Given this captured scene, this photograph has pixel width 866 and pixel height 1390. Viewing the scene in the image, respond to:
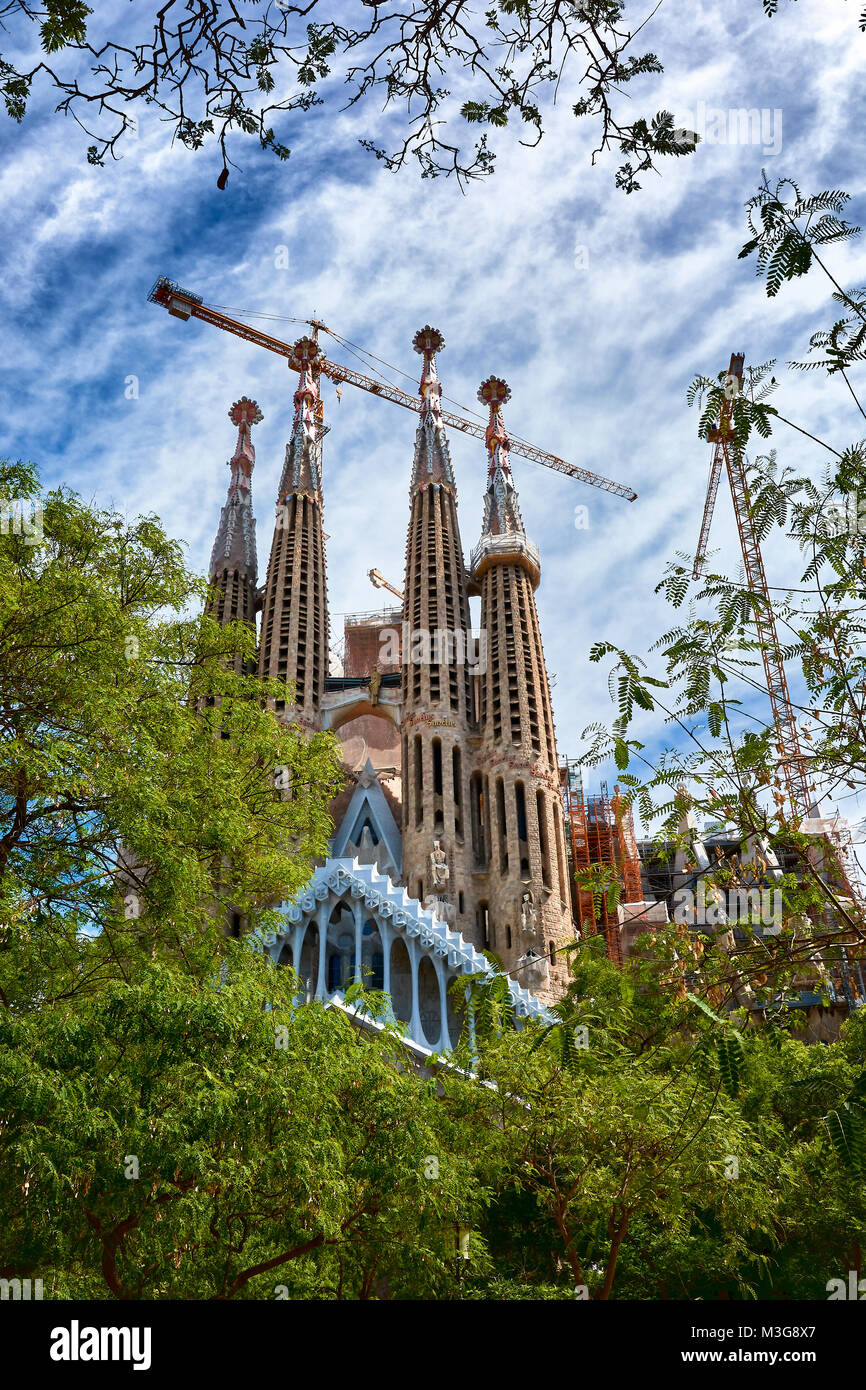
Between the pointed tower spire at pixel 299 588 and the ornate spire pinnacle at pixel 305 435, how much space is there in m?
0.05

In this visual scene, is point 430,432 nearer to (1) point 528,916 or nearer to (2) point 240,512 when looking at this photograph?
(2) point 240,512

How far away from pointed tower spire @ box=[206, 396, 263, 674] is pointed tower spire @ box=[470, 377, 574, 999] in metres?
11.1

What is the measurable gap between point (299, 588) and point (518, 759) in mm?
13273

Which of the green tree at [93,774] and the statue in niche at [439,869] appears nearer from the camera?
the green tree at [93,774]

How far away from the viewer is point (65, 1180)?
25.9ft

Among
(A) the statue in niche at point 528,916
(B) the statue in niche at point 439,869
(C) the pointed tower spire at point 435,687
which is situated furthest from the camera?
(C) the pointed tower spire at point 435,687

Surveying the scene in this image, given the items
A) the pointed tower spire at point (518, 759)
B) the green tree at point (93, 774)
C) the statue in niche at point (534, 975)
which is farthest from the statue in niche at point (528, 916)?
the green tree at point (93, 774)

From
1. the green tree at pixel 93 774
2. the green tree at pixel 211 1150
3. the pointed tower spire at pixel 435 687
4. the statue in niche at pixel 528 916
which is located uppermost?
the pointed tower spire at pixel 435 687

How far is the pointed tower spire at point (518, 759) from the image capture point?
38125mm

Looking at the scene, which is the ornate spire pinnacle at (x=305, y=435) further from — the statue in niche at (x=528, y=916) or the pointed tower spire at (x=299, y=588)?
the statue in niche at (x=528, y=916)

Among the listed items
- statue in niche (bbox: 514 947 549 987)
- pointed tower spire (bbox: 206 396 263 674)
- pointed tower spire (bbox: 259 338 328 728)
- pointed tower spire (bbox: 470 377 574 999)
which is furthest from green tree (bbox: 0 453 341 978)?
pointed tower spire (bbox: 206 396 263 674)
